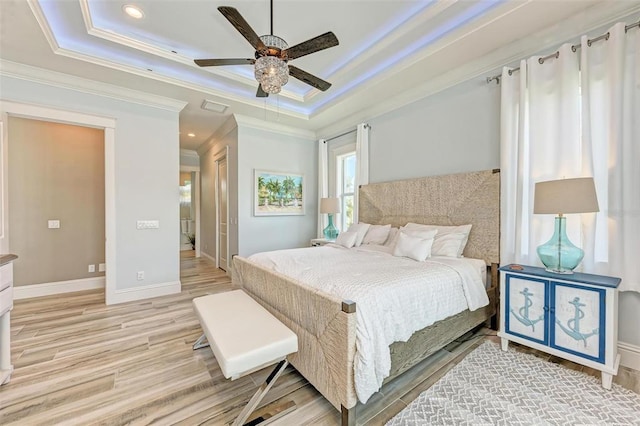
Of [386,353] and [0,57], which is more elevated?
[0,57]

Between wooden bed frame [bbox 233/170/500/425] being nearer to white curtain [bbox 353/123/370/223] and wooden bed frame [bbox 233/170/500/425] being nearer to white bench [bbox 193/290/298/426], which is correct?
white bench [bbox 193/290/298/426]

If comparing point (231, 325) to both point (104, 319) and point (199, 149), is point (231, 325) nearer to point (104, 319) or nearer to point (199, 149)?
point (104, 319)

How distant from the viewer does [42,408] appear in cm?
166

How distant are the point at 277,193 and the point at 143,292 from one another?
2602 millimetres

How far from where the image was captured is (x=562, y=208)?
2.00 meters

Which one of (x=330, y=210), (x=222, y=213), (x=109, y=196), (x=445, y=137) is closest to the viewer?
(x=445, y=137)

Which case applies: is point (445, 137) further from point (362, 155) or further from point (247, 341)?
point (247, 341)

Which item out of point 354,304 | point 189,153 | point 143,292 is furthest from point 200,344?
point 189,153

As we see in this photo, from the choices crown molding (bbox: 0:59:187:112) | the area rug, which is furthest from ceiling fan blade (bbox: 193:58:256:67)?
the area rug

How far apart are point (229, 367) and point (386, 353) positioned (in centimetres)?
91

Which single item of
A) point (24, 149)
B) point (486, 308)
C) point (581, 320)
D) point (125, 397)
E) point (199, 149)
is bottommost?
point (125, 397)

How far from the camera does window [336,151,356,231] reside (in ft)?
16.0

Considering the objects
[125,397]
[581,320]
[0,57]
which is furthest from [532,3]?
[0,57]

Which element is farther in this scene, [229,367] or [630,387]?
[630,387]
